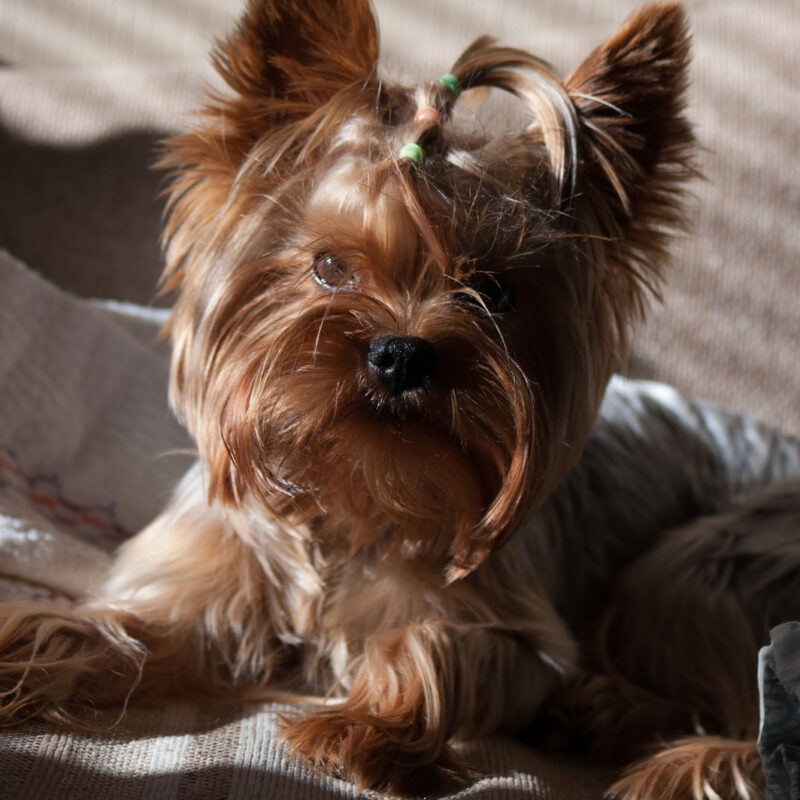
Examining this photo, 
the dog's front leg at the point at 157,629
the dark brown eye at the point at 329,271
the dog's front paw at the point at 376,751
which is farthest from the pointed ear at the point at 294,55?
the dog's front paw at the point at 376,751

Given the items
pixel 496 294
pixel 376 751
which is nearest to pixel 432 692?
pixel 376 751

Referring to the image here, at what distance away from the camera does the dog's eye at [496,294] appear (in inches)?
53.4

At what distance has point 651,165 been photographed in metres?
1.46

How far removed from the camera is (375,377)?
1.22 meters

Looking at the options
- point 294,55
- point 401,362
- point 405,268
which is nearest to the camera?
point 401,362

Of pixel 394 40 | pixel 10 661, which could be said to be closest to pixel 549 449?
pixel 10 661

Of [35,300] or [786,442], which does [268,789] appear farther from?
[786,442]

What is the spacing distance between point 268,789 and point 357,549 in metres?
0.44

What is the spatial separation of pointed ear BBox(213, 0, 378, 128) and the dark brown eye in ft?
0.84

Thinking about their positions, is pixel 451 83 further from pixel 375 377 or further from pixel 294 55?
pixel 375 377

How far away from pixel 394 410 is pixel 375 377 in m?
0.05

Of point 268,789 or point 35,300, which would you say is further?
point 35,300

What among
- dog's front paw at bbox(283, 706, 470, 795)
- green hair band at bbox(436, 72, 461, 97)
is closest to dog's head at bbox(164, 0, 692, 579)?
→ green hair band at bbox(436, 72, 461, 97)

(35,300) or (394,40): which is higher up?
(394,40)
